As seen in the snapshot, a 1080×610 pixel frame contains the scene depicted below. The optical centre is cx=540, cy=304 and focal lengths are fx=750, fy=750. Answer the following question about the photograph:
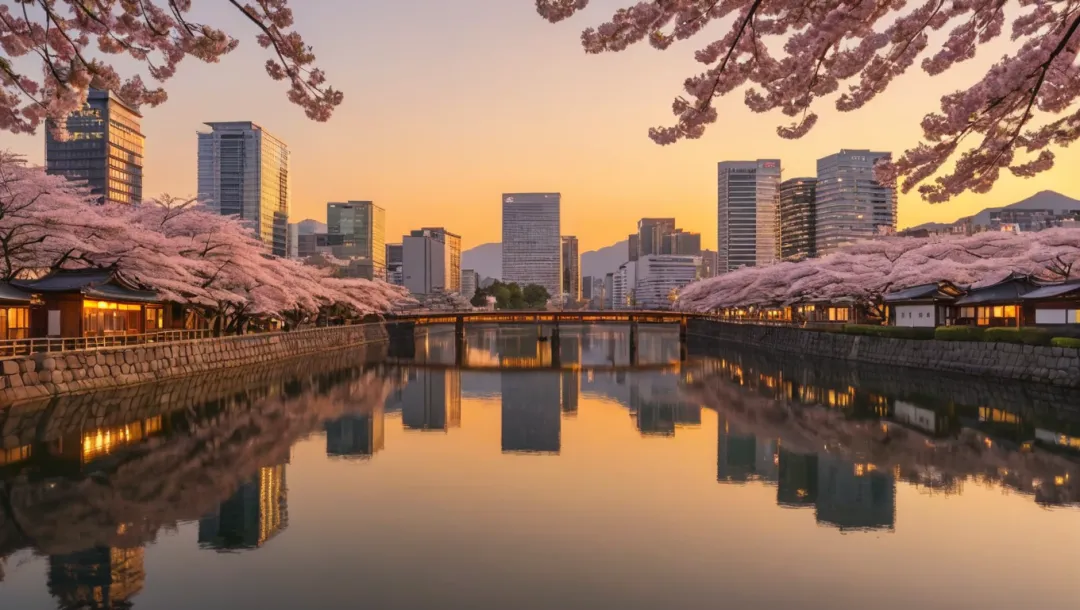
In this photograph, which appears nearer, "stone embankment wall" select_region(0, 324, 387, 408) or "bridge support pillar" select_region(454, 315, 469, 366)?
"stone embankment wall" select_region(0, 324, 387, 408)

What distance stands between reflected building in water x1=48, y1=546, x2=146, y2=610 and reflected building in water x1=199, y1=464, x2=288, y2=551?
4.37ft

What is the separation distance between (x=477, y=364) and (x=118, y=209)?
91.4 ft

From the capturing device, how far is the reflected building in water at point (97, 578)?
398 inches

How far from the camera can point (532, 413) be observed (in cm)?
3134

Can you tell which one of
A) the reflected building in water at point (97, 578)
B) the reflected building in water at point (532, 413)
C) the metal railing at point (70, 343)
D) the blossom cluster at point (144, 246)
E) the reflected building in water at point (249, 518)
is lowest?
the reflected building in water at point (532, 413)

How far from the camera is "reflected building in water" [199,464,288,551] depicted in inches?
510

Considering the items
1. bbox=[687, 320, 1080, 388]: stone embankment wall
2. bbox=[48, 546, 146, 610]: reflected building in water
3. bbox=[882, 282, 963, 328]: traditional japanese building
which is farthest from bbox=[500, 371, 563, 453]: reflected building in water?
bbox=[882, 282, 963, 328]: traditional japanese building

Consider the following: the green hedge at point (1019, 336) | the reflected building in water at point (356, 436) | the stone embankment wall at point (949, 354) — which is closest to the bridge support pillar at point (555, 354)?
the stone embankment wall at point (949, 354)

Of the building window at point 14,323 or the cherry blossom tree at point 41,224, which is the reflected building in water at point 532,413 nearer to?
the cherry blossom tree at point 41,224

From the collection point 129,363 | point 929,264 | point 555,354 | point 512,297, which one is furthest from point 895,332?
point 512,297

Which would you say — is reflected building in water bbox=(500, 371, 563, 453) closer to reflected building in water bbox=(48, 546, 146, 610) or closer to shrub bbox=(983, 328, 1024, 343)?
reflected building in water bbox=(48, 546, 146, 610)

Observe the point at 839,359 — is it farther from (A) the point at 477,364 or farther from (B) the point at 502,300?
(B) the point at 502,300

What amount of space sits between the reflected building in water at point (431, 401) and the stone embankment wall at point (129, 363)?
10.0 meters

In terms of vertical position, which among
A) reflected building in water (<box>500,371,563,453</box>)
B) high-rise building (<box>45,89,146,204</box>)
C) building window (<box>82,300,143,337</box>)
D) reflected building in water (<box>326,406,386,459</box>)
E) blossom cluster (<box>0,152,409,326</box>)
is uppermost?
high-rise building (<box>45,89,146,204</box>)
